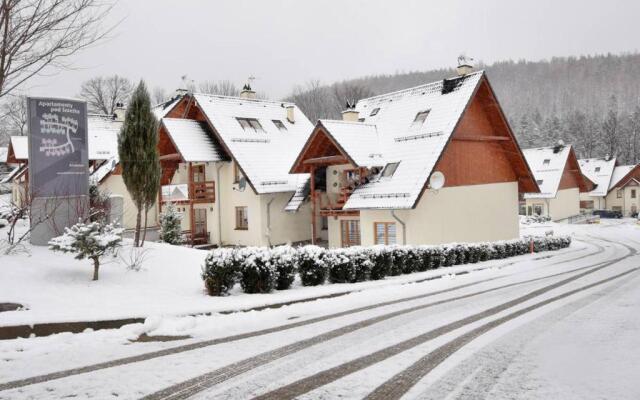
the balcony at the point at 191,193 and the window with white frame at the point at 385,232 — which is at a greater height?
the balcony at the point at 191,193

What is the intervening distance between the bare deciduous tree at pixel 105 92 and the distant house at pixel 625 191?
62.6 metres

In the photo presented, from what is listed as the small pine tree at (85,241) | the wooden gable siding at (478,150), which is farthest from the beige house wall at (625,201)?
the small pine tree at (85,241)

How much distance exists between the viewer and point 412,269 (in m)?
16.6

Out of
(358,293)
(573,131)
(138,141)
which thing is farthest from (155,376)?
(573,131)

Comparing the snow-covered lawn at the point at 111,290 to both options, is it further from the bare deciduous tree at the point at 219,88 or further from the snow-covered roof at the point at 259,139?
the bare deciduous tree at the point at 219,88

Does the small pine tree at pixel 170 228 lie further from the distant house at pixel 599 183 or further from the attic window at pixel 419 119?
the distant house at pixel 599 183

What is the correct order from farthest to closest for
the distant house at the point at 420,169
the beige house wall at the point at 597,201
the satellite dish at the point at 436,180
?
the beige house wall at the point at 597,201, the distant house at the point at 420,169, the satellite dish at the point at 436,180

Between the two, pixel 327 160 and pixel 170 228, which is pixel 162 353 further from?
pixel 327 160

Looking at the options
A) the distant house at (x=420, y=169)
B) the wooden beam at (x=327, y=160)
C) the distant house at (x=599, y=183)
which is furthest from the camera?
the distant house at (x=599, y=183)

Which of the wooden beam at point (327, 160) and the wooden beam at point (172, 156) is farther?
the wooden beam at point (172, 156)

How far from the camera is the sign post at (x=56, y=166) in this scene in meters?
13.1

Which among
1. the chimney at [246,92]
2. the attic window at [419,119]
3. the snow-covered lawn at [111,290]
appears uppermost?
the chimney at [246,92]

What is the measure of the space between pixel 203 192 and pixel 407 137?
11318mm

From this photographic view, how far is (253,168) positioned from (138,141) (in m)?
10.5
